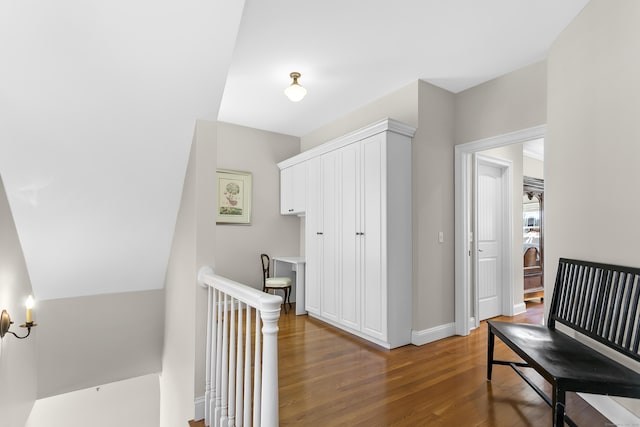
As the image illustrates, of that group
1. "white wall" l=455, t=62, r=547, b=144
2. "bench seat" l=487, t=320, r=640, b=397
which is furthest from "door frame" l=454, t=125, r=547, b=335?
"bench seat" l=487, t=320, r=640, b=397

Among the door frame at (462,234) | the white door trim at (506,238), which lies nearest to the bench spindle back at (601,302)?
the door frame at (462,234)

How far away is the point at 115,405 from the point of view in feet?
10.7

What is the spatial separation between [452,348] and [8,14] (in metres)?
3.80

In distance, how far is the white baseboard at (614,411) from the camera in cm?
181

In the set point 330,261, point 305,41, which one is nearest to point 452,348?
point 330,261

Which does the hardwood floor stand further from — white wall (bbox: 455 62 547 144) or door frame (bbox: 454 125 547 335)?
white wall (bbox: 455 62 547 144)

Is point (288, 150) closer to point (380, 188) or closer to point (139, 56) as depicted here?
point (380, 188)

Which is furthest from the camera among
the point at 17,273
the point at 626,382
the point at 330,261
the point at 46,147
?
the point at 330,261

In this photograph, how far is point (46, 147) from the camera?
6.44 ft

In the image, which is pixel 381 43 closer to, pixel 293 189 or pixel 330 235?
pixel 330 235

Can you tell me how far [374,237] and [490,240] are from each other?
1926 mm

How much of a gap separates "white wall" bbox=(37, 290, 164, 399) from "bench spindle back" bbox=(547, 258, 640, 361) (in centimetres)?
344

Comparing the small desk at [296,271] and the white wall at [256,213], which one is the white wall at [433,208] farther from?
the white wall at [256,213]

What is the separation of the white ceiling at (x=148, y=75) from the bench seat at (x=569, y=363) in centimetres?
223
